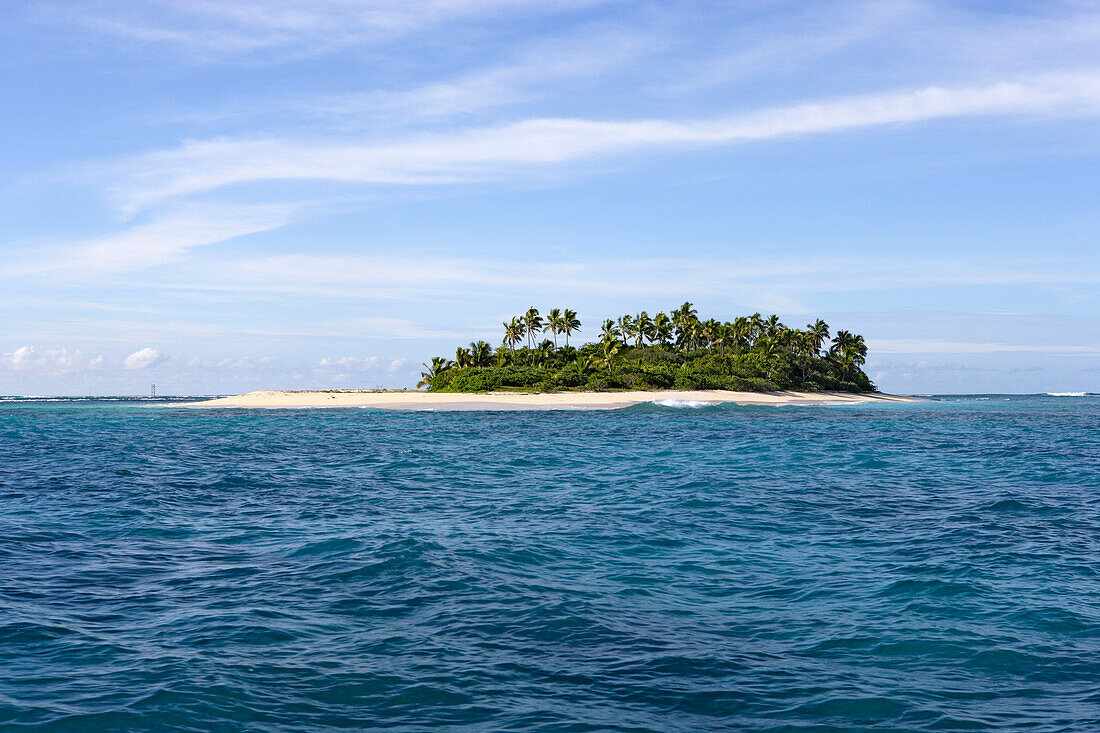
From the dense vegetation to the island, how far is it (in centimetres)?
18

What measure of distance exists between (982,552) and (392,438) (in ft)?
123

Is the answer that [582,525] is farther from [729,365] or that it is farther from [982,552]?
[729,365]

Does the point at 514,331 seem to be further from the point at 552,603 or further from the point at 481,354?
the point at 552,603

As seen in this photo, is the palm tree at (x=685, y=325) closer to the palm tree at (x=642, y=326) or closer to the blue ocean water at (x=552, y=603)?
the palm tree at (x=642, y=326)

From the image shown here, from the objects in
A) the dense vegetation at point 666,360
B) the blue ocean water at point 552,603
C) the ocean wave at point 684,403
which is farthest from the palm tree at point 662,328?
the blue ocean water at point 552,603

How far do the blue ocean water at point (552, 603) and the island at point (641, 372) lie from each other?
66420mm

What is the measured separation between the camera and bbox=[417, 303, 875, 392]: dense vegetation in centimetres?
11131

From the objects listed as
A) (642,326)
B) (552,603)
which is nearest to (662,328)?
(642,326)

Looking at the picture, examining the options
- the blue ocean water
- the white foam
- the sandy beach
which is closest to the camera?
the blue ocean water

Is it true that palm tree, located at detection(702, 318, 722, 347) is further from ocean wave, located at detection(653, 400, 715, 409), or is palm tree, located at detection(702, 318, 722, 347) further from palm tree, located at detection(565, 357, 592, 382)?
ocean wave, located at detection(653, 400, 715, 409)

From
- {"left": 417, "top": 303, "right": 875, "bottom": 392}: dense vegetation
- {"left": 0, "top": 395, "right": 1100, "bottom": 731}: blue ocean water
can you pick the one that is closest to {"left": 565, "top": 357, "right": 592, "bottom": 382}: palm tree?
{"left": 417, "top": 303, "right": 875, "bottom": 392}: dense vegetation

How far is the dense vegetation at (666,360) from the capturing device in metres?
111

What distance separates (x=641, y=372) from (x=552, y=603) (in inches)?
4058

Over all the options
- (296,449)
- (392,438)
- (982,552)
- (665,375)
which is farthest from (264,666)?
(665,375)
